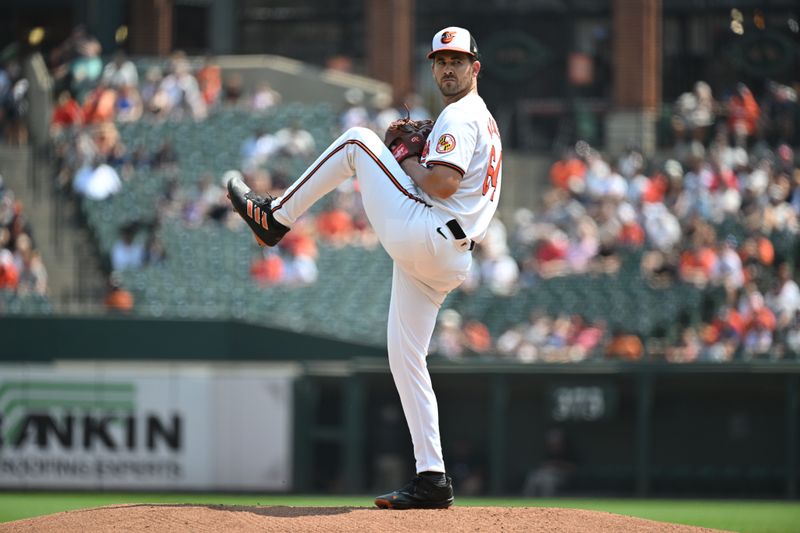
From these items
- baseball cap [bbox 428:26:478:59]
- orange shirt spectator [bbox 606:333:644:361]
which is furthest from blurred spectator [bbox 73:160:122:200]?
baseball cap [bbox 428:26:478:59]

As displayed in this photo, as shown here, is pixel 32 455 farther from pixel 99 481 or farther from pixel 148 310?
pixel 148 310

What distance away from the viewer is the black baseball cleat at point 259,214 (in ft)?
21.7

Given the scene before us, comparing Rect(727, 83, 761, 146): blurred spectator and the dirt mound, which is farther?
Rect(727, 83, 761, 146): blurred spectator

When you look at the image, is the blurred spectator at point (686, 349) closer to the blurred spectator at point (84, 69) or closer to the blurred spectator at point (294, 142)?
the blurred spectator at point (294, 142)

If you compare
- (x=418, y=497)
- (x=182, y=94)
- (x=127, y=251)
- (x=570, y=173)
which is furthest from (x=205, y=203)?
(x=418, y=497)

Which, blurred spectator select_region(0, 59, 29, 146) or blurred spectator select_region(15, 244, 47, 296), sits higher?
blurred spectator select_region(0, 59, 29, 146)

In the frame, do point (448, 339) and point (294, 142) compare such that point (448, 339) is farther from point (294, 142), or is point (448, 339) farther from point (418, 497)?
point (418, 497)

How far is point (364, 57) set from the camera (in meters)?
24.5

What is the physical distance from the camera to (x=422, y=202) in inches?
251

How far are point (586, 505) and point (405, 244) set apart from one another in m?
6.45

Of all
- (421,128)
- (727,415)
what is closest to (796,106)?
(727,415)

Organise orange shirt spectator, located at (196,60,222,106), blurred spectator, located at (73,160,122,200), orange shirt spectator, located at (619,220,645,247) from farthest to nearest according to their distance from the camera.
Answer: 1. orange shirt spectator, located at (196,60,222,106)
2. blurred spectator, located at (73,160,122,200)
3. orange shirt spectator, located at (619,220,645,247)

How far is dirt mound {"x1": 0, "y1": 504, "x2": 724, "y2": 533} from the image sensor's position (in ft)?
19.9

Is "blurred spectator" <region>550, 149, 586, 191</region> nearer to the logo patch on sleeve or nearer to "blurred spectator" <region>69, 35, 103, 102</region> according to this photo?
"blurred spectator" <region>69, 35, 103, 102</region>
